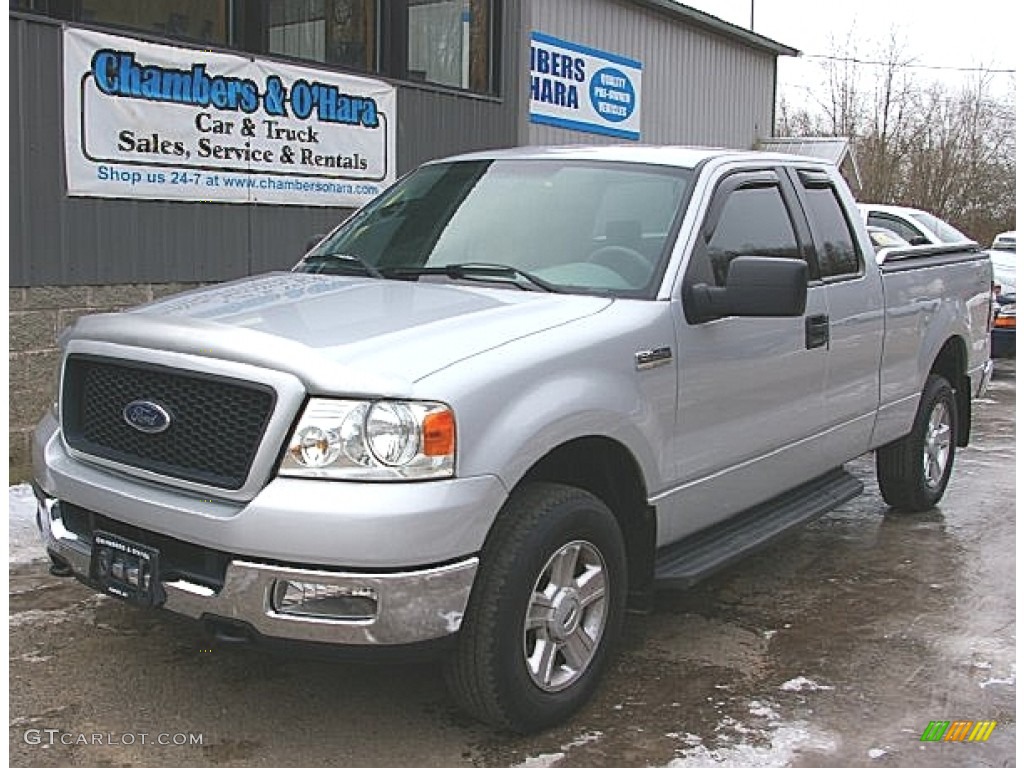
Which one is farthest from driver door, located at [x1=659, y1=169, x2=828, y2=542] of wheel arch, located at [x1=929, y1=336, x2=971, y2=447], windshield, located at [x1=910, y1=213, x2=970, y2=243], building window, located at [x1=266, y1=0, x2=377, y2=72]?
windshield, located at [x1=910, y1=213, x2=970, y2=243]

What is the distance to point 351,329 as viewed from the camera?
375cm

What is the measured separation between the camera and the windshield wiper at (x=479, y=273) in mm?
4438

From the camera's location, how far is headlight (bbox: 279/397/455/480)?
3.36 metres

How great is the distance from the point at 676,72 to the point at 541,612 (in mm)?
14543

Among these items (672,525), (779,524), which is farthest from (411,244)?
(779,524)

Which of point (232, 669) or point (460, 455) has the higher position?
point (460, 455)

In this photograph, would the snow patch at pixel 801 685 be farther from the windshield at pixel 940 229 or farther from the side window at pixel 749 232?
the windshield at pixel 940 229

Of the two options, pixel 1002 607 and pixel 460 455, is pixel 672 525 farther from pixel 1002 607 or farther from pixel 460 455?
pixel 1002 607

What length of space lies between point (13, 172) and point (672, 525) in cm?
488

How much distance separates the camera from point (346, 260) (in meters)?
4.98

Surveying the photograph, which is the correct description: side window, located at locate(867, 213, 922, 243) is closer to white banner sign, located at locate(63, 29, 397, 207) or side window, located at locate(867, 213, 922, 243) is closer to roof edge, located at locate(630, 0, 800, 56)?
roof edge, located at locate(630, 0, 800, 56)

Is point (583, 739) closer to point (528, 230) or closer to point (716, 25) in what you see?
point (528, 230)

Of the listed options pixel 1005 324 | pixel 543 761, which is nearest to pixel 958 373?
pixel 543 761

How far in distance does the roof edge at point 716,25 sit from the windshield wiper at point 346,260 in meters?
11.5
